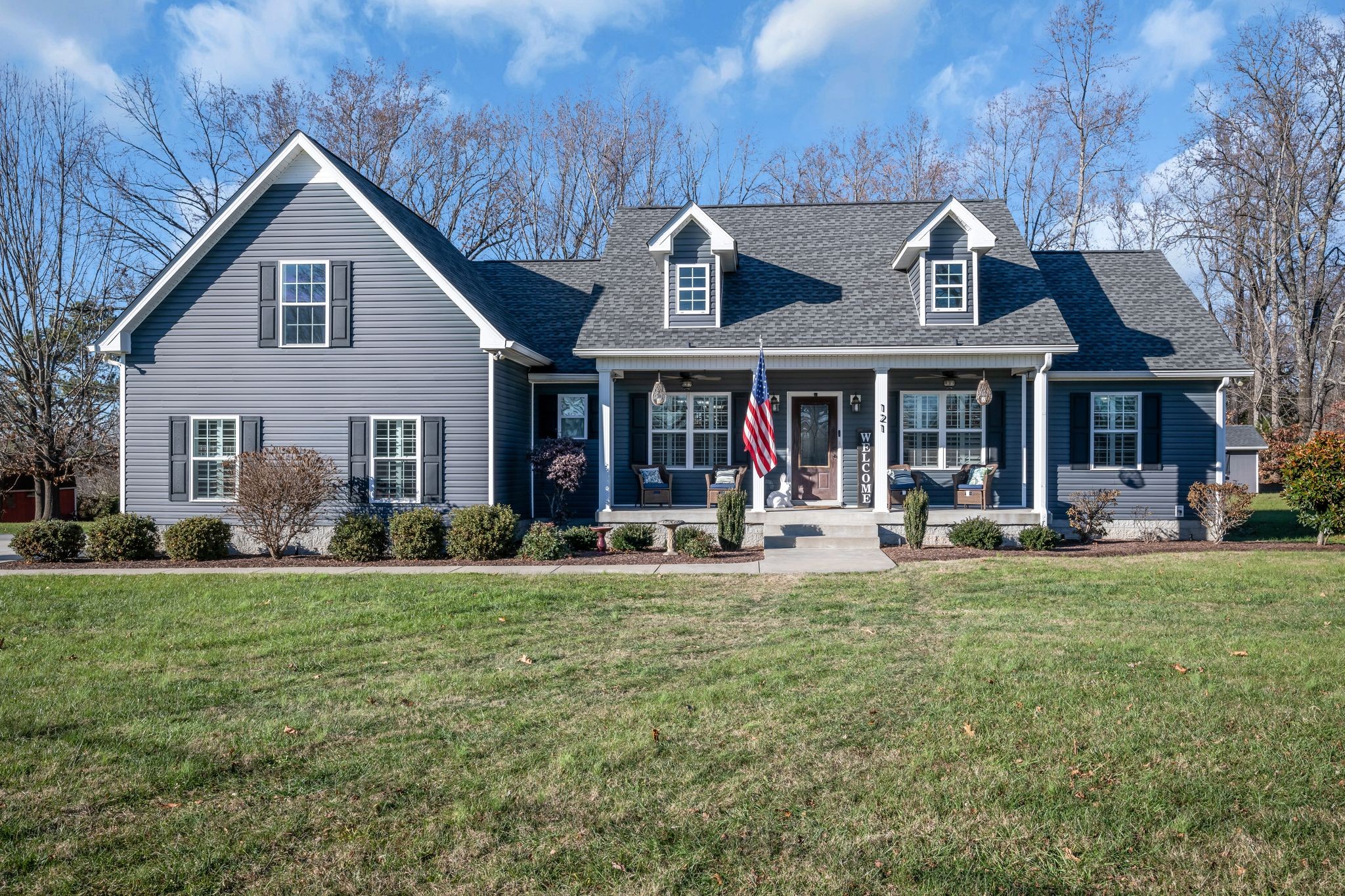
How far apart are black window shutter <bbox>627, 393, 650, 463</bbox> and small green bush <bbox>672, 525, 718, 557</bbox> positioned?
10.6ft

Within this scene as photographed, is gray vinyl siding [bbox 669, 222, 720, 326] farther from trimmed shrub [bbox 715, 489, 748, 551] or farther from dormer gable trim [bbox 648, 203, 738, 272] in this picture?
trimmed shrub [bbox 715, 489, 748, 551]

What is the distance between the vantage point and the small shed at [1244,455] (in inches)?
1155

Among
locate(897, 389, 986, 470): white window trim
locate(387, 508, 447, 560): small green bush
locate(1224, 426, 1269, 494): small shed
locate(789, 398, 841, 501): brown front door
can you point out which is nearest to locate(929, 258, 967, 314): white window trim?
locate(897, 389, 986, 470): white window trim

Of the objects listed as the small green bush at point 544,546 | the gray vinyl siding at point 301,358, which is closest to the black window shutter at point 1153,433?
the small green bush at point 544,546

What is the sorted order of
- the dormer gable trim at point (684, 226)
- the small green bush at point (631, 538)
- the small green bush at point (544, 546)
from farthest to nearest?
the dormer gable trim at point (684, 226), the small green bush at point (631, 538), the small green bush at point (544, 546)

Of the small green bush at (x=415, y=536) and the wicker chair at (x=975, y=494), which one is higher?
the wicker chair at (x=975, y=494)

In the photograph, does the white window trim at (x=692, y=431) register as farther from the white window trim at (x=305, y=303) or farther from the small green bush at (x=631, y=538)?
the white window trim at (x=305, y=303)

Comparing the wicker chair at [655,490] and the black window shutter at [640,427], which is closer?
the wicker chair at [655,490]

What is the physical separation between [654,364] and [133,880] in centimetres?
1272

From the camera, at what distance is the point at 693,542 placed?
13.4 m

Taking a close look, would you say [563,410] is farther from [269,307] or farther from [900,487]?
[900,487]

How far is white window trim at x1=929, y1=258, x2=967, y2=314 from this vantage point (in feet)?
51.9

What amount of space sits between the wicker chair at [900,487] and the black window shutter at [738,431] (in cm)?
283

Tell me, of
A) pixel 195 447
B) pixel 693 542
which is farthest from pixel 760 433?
pixel 195 447
